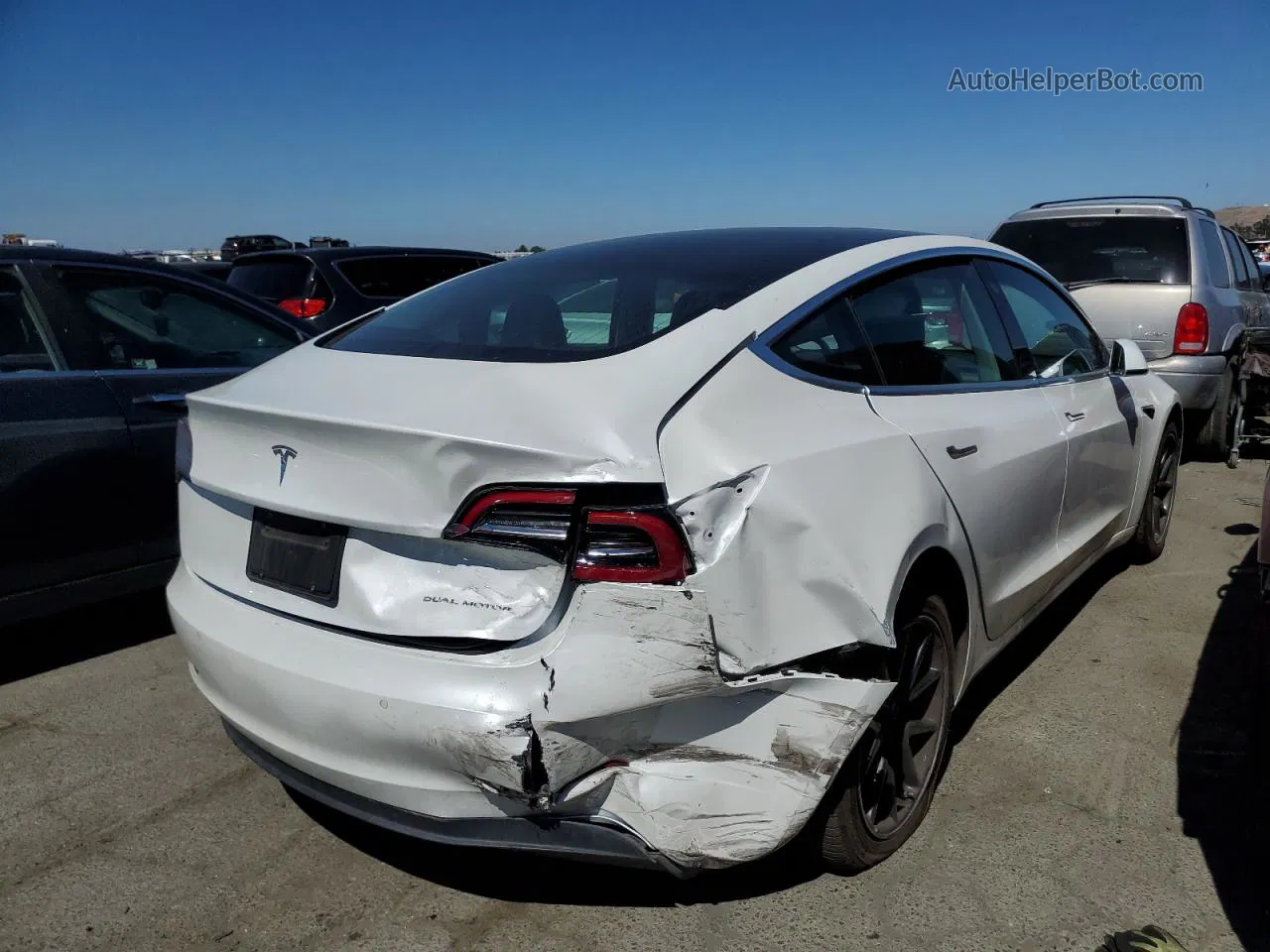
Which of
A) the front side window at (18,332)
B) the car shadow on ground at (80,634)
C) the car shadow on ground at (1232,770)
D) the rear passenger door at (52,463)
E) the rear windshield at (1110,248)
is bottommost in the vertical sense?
the car shadow on ground at (80,634)

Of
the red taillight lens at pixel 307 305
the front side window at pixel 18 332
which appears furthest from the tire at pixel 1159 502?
the red taillight lens at pixel 307 305

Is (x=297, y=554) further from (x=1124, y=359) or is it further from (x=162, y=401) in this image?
(x=1124, y=359)

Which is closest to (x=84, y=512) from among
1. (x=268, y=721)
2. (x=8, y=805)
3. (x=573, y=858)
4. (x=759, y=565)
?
(x=8, y=805)

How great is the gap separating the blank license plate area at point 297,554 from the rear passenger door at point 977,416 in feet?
4.45

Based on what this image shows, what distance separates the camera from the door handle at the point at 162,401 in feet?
12.5

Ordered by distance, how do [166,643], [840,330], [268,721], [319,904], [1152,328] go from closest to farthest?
[268,721] → [319,904] → [840,330] → [166,643] → [1152,328]

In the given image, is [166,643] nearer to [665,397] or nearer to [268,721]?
[268,721]

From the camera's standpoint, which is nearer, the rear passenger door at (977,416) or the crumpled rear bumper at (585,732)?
the crumpled rear bumper at (585,732)

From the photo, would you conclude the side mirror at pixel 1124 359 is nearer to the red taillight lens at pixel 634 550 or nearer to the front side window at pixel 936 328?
the front side window at pixel 936 328

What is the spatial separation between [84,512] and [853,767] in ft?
9.74

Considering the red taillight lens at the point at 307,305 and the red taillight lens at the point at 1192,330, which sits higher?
the red taillight lens at the point at 1192,330

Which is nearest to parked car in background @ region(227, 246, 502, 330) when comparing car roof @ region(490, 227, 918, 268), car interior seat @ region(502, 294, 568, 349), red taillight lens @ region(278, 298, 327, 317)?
red taillight lens @ region(278, 298, 327, 317)

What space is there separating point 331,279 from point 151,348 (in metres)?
4.47

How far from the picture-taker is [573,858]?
2146 mm
